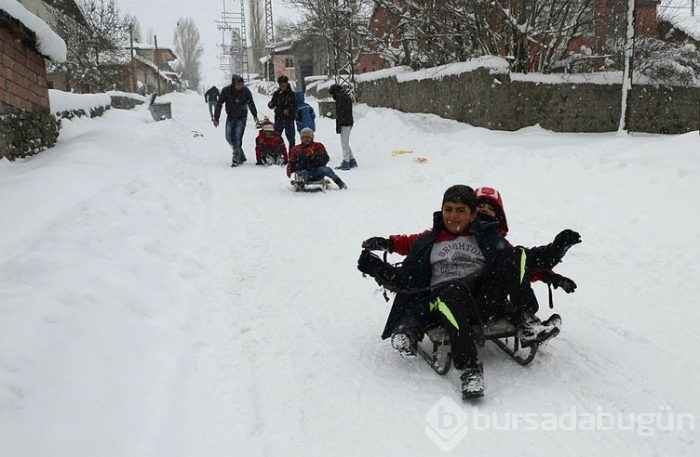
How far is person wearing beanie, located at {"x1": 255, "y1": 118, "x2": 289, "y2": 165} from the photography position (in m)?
11.7

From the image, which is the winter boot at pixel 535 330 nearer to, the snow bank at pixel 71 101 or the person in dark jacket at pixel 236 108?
the person in dark jacket at pixel 236 108

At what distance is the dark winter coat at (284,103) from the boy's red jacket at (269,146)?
0.52 m

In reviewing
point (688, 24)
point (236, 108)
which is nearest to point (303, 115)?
point (236, 108)

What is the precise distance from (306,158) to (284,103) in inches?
111

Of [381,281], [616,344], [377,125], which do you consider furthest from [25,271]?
[377,125]

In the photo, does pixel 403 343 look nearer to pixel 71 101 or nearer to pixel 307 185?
pixel 307 185

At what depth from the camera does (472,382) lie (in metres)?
2.94

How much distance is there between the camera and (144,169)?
9.24m

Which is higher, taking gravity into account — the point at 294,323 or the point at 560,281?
the point at 560,281

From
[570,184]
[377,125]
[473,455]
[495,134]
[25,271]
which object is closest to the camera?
[473,455]

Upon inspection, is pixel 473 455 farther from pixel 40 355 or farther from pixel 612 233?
pixel 612 233

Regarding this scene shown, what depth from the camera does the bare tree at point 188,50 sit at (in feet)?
321

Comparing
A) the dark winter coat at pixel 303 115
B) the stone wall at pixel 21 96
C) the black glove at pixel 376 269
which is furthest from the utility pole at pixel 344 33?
the black glove at pixel 376 269

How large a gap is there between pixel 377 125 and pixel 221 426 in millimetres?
13984
